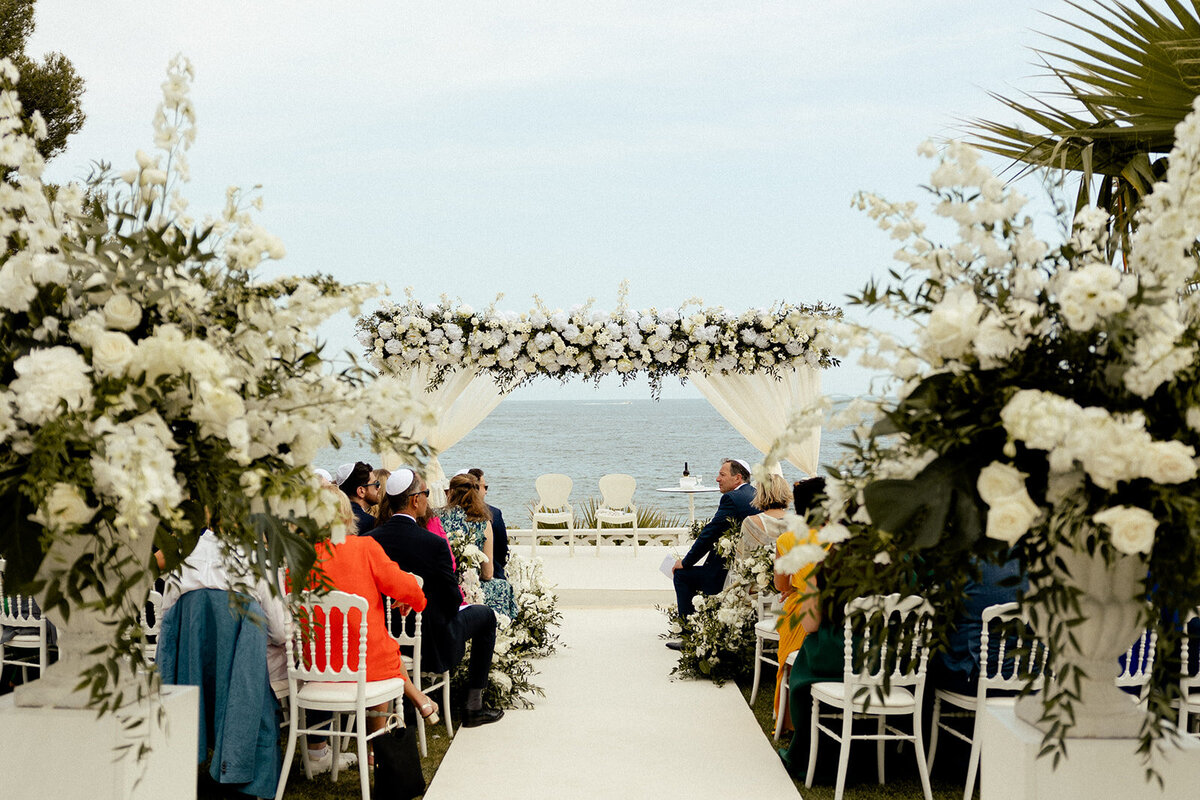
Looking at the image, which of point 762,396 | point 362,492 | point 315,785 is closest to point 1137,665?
point 315,785

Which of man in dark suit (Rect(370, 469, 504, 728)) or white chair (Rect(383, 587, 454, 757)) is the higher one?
man in dark suit (Rect(370, 469, 504, 728))

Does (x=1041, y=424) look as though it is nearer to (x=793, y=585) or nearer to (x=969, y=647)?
(x=793, y=585)

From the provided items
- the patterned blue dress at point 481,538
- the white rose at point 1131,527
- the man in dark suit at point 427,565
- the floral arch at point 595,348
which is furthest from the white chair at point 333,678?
the floral arch at point 595,348

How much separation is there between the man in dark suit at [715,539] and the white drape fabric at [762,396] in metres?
2.02

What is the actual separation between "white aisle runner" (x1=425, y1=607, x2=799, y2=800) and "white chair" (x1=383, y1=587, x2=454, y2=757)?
0.17m

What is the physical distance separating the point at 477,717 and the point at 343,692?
4.88ft

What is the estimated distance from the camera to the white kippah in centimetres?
500

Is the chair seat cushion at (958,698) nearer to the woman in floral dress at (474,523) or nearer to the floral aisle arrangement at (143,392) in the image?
the woman in floral dress at (474,523)

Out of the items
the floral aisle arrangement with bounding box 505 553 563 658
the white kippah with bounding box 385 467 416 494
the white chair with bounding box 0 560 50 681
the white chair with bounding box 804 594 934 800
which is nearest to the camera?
the white chair with bounding box 804 594 934 800

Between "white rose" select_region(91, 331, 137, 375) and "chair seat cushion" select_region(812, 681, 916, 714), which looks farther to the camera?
"chair seat cushion" select_region(812, 681, 916, 714)

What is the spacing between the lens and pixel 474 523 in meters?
6.10

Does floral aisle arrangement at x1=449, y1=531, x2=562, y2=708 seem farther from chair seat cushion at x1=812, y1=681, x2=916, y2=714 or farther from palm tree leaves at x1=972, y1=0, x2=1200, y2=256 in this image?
palm tree leaves at x1=972, y1=0, x2=1200, y2=256

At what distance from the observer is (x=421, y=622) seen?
16.9ft

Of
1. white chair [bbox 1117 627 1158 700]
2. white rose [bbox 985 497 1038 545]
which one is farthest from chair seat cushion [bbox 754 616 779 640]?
white rose [bbox 985 497 1038 545]
